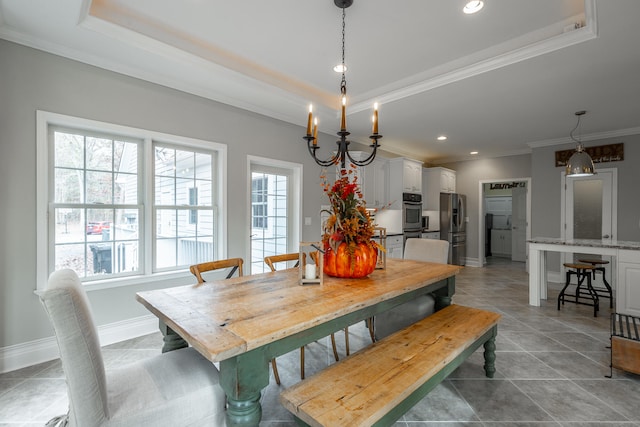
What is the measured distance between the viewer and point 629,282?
10.8ft

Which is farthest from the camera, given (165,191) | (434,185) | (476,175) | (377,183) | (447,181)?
(476,175)

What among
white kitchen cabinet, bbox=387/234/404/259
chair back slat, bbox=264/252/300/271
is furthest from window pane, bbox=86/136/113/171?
white kitchen cabinet, bbox=387/234/404/259

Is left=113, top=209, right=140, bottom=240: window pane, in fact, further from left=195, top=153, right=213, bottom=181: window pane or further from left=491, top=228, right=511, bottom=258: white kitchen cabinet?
left=491, top=228, right=511, bottom=258: white kitchen cabinet

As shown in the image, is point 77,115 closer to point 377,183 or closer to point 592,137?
point 377,183

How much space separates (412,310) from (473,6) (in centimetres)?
247

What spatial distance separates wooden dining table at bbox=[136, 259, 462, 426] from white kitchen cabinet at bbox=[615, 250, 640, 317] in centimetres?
274

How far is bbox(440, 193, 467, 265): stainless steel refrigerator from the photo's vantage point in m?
6.55

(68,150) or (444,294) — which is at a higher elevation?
(68,150)

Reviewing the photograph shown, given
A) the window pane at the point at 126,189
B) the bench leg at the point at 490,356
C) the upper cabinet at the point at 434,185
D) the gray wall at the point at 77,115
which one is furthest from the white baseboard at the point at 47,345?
the upper cabinet at the point at 434,185

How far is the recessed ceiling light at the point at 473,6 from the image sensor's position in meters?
2.09

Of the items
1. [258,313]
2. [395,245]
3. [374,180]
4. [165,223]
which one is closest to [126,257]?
[165,223]

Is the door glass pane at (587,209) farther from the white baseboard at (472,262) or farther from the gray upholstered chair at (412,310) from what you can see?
the gray upholstered chair at (412,310)

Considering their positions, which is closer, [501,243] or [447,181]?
[447,181]

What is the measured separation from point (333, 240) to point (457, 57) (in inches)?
89.8
